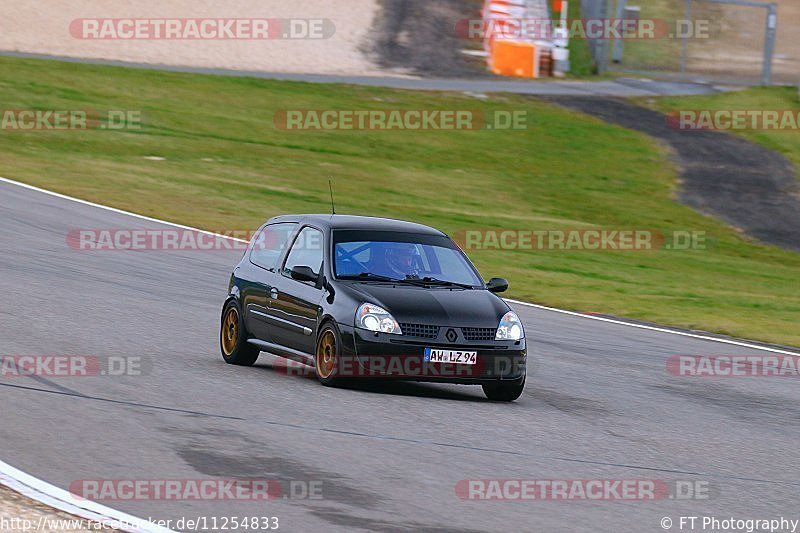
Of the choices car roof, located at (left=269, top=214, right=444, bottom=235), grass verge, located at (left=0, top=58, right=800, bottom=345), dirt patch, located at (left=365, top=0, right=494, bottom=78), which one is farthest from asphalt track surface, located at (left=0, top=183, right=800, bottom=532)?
dirt patch, located at (left=365, top=0, right=494, bottom=78)

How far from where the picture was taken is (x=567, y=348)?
15.1 meters

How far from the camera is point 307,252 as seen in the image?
12500 mm

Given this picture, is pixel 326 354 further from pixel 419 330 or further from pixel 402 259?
pixel 402 259

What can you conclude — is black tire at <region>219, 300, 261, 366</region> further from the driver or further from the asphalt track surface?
the driver

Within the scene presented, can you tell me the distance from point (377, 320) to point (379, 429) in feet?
5.66

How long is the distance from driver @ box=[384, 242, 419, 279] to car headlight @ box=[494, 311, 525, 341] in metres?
0.94

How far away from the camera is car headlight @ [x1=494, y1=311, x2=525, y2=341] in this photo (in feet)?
38.0

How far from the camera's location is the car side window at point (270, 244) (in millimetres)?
12984

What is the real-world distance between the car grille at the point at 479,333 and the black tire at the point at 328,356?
41.1 inches

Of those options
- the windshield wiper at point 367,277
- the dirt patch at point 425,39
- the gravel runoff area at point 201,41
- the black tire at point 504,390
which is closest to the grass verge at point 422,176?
the gravel runoff area at point 201,41

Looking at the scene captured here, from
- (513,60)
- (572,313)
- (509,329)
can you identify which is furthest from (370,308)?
(513,60)

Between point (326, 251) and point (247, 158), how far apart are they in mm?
20457

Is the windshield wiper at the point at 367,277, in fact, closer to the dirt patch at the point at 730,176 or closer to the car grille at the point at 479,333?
the car grille at the point at 479,333

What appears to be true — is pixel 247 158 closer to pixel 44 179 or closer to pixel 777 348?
pixel 44 179
